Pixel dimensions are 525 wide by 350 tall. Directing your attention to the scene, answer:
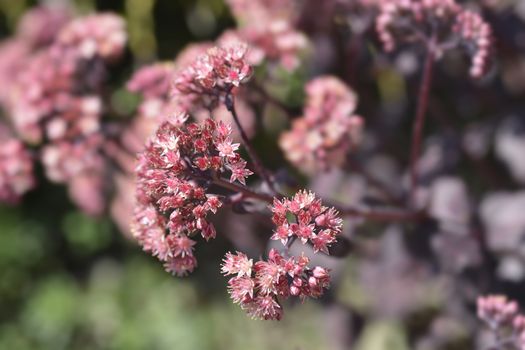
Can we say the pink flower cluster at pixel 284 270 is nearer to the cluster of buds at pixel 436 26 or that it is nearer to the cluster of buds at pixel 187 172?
the cluster of buds at pixel 187 172

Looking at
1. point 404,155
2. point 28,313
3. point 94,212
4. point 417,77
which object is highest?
point 417,77

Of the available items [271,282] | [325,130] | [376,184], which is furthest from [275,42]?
[271,282]

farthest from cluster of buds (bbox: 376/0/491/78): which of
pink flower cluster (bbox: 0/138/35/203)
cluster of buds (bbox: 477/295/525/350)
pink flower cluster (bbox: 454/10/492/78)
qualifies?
pink flower cluster (bbox: 0/138/35/203)

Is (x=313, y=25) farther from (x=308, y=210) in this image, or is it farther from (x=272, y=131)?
Result: (x=308, y=210)

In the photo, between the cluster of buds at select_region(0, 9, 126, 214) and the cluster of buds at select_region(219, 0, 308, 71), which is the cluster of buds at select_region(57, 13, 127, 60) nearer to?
the cluster of buds at select_region(0, 9, 126, 214)

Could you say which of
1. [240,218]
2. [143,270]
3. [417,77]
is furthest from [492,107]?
[143,270]

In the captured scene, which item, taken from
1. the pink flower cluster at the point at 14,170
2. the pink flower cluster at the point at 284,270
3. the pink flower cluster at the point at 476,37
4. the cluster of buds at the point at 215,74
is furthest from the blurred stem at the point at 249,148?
the pink flower cluster at the point at 14,170

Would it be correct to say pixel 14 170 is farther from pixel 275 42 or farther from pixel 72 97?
pixel 275 42
